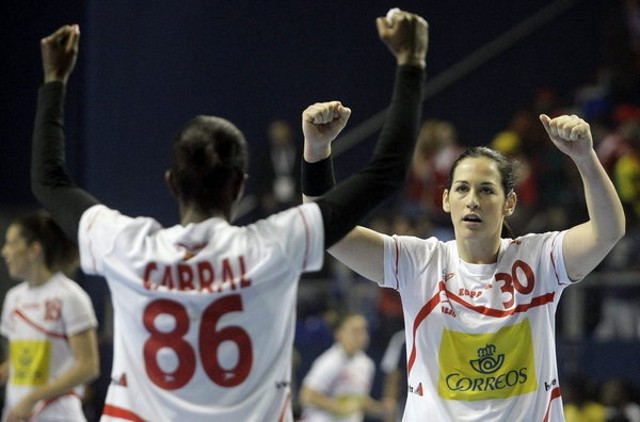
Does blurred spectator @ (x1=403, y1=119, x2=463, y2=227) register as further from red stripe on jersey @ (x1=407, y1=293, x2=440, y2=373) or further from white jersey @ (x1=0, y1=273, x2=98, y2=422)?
red stripe on jersey @ (x1=407, y1=293, x2=440, y2=373)

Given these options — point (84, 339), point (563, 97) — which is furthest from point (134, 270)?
point (563, 97)

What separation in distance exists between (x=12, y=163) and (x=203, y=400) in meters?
10.4

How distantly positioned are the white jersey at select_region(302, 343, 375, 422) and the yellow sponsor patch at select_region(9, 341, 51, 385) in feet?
13.2

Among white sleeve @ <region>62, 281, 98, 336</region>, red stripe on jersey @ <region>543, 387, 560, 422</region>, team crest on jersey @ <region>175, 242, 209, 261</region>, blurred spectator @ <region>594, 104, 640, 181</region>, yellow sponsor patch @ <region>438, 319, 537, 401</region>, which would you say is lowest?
red stripe on jersey @ <region>543, 387, 560, 422</region>

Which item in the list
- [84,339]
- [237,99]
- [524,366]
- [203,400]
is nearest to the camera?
[203,400]

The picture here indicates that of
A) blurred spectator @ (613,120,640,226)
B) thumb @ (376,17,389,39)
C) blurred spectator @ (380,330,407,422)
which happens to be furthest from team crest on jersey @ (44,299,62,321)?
blurred spectator @ (613,120,640,226)

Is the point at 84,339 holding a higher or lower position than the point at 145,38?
lower

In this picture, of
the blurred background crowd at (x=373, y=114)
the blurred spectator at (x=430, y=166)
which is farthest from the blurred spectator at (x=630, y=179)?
the blurred spectator at (x=430, y=166)

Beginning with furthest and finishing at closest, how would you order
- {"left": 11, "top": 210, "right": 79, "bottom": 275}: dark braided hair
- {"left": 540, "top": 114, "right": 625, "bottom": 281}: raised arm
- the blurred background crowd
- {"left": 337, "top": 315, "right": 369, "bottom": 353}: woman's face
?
the blurred background crowd < {"left": 337, "top": 315, "right": 369, "bottom": 353}: woman's face < {"left": 11, "top": 210, "right": 79, "bottom": 275}: dark braided hair < {"left": 540, "top": 114, "right": 625, "bottom": 281}: raised arm

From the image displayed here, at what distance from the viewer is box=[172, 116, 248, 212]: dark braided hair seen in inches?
106

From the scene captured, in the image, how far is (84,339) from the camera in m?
5.73

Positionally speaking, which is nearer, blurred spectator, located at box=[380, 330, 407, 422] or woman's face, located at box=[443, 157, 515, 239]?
woman's face, located at box=[443, 157, 515, 239]

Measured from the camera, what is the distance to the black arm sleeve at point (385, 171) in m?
2.70

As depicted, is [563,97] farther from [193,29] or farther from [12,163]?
[12,163]
